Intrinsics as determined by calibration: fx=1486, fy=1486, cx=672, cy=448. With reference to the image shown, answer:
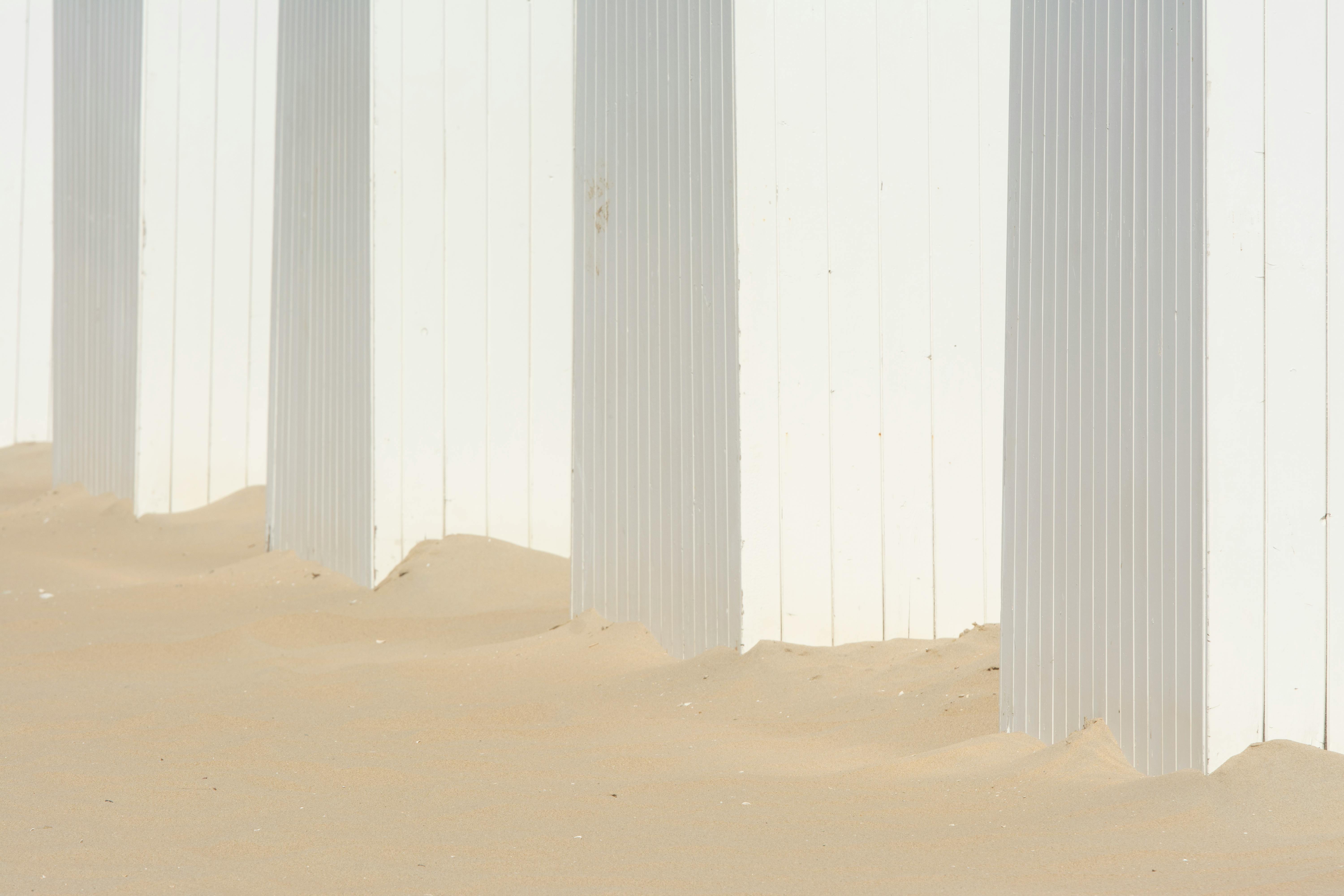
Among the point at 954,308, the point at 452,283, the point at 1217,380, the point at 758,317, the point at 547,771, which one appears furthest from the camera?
the point at 452,283

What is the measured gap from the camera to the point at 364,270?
6.07 meters

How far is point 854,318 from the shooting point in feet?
15.3

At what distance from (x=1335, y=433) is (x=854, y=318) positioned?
6.18ft

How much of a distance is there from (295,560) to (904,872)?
4383mm

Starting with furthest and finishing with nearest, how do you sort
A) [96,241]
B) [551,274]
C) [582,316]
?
[96,241] < [551,274] < [582,316]

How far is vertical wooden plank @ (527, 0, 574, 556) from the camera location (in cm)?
620

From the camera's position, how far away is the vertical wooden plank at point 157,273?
25.1 feet

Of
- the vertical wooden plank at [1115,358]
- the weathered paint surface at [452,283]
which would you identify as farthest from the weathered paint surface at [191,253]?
the vertical wooden plank at [1115,358]

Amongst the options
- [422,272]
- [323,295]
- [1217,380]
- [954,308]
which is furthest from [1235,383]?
[323,295]

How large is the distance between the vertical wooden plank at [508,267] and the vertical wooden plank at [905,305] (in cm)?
196

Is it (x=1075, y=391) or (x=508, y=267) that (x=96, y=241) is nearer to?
(x=508, y=267)

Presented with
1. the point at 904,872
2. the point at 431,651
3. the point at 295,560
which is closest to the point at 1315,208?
the point at 904,872

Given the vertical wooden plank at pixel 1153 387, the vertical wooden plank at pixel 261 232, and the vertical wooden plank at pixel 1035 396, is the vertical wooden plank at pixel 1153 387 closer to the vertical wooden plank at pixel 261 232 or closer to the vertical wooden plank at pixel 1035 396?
the vertical wooden plank at pixel 1035 396

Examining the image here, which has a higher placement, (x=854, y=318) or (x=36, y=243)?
(x=36, y=243)
